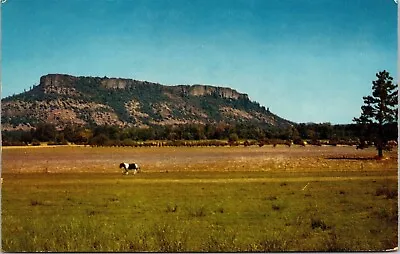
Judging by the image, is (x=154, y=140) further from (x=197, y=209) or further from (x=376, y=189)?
(x=376, y=189)

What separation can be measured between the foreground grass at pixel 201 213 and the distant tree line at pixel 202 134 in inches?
20.9

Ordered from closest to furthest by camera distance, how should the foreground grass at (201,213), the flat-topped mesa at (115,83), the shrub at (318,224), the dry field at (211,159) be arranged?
the foreground grass at (201,213) < the shrub at (318,224) < the flat-topped mesa at (115,83) < the dry field at (211,159)

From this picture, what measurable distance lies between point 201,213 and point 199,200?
11.1 inches

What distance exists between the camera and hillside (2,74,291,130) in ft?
30.2

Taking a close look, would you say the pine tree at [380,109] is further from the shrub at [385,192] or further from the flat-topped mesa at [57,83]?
the flat-topped mesa at [57,83]

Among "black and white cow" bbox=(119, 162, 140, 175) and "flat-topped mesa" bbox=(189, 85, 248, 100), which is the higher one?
"flat-topped mesa" bbox=(189, 85, 248, 100)

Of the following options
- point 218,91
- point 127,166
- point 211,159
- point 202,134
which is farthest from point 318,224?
point 127,166

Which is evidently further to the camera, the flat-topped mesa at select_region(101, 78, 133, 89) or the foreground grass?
the flat-topped mesa at select_region(101, 78, 133, 89)

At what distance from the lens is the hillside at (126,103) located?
9.21 metres

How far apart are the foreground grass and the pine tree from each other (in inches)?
21.4

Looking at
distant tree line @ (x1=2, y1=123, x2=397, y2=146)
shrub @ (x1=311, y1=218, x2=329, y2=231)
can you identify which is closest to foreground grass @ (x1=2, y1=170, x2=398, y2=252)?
A: shrub @ (x1=311, y1=218, x2=329, y2=231)

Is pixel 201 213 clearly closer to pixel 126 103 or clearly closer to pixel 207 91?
pixel 207 91

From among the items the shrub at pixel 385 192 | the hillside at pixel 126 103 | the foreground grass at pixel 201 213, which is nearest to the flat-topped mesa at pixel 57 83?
the hillside at pixel 126 103

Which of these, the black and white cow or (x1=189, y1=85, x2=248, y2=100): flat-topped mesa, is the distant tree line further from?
(x1=189, y1=85, x2=248, y2=100): flat-topped mesa
